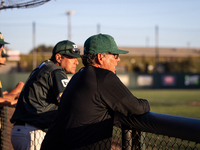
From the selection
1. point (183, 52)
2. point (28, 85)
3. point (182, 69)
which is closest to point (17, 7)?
point (28, 85)

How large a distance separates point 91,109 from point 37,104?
1.21 m

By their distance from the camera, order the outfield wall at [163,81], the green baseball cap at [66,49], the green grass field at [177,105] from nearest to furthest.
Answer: the green baseball cap at [66,49] → the green grass field at [177,105] → the outfield wall at [163,81]

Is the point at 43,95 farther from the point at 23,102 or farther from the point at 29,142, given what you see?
the point at 29,142

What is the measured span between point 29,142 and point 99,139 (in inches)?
55.9

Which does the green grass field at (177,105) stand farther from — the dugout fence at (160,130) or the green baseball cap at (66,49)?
the dugout fence at (160,130)

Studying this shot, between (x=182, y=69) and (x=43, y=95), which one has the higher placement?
(x=43, y=95)

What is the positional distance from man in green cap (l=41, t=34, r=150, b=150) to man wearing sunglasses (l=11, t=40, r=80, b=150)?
0.80 m

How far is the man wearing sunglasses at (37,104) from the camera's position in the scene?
10.2 ft

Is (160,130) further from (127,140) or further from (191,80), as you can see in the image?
(191,80)

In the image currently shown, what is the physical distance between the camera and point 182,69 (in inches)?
1742

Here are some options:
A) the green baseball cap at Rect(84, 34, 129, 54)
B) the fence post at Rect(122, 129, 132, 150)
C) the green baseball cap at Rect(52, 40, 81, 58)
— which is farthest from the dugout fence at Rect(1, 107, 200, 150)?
the green baseball cap at Rect(52, 40, 81, 58)

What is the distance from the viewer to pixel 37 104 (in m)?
3.18

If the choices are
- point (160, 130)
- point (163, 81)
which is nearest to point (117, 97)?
point (160, 130)

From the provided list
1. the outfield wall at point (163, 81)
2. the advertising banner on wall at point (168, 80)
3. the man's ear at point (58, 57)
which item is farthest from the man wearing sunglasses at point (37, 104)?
the advertising banner on wall at point (168, 80)
